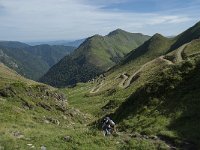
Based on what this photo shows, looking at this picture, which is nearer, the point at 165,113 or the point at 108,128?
the point at 108,128

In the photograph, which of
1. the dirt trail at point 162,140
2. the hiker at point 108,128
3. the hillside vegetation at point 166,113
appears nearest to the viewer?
the dirt trail at point 162,140

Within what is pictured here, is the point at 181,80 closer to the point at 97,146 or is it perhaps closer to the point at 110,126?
the point at 110,126

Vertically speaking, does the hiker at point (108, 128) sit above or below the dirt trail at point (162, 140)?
above

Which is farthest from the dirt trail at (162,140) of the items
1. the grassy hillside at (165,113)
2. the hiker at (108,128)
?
the hiker at (108,128)

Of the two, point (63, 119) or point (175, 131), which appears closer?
point (175, 131)

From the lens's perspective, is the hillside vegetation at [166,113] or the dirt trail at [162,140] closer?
the dirt trail at [162,140]

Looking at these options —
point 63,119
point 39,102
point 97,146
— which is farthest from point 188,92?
point 39,102

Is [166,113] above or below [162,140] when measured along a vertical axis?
above

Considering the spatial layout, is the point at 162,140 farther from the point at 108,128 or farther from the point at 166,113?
the point at 166,113

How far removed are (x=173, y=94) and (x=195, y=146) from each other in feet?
37.3

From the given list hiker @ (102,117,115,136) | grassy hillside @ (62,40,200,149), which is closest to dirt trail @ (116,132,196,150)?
grassy hillside @ (62,40,200,149)

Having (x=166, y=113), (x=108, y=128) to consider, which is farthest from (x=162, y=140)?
(x=166, y=113)

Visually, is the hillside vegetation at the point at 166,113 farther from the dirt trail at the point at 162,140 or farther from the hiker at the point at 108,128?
the hiker at the point at 108,128

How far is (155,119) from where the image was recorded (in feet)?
108
